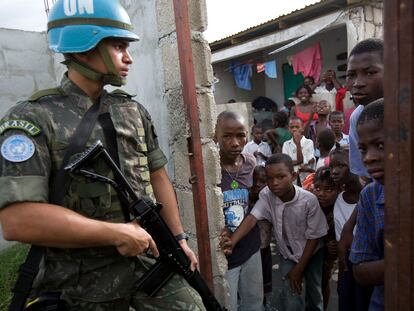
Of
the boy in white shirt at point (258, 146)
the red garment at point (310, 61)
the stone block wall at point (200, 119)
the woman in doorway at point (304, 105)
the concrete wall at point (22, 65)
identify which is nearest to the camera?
the stone block wall at point (200, 119)

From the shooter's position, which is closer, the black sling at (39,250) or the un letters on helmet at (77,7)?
the black sling at (39,250)

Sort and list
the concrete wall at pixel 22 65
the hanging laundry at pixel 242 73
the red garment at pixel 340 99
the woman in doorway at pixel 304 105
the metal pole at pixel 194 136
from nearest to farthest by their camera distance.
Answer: the metal pole at pixel 194 136, the concrete wall at pixel 22 65, the woman in doorway at pixel 304 105, the red garment at pixel 340 99, the hanging laundry at pixel 242 73

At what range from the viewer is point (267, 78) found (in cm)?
1024

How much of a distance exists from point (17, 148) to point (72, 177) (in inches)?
9.1

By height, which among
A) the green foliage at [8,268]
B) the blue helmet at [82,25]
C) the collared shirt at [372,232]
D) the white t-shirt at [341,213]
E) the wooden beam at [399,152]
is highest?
the blue helmet at [82,25]

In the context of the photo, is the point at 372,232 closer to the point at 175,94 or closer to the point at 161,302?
the point at 161,302

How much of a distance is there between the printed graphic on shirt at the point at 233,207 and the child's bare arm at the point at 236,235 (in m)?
0.05

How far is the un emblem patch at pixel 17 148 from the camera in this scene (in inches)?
47.7

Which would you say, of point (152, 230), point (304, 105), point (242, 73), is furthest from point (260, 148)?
point (242, 73)

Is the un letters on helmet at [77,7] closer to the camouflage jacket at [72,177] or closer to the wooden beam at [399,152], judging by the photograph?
the camouflage jacket at [72,177]

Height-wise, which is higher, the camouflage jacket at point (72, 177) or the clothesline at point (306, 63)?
the clothesline at point (306, 63)

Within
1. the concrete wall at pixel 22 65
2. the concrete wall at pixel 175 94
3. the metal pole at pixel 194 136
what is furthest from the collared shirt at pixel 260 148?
the concrete wall at pixel 22 65

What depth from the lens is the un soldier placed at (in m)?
1.21

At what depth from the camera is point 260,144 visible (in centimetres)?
530
